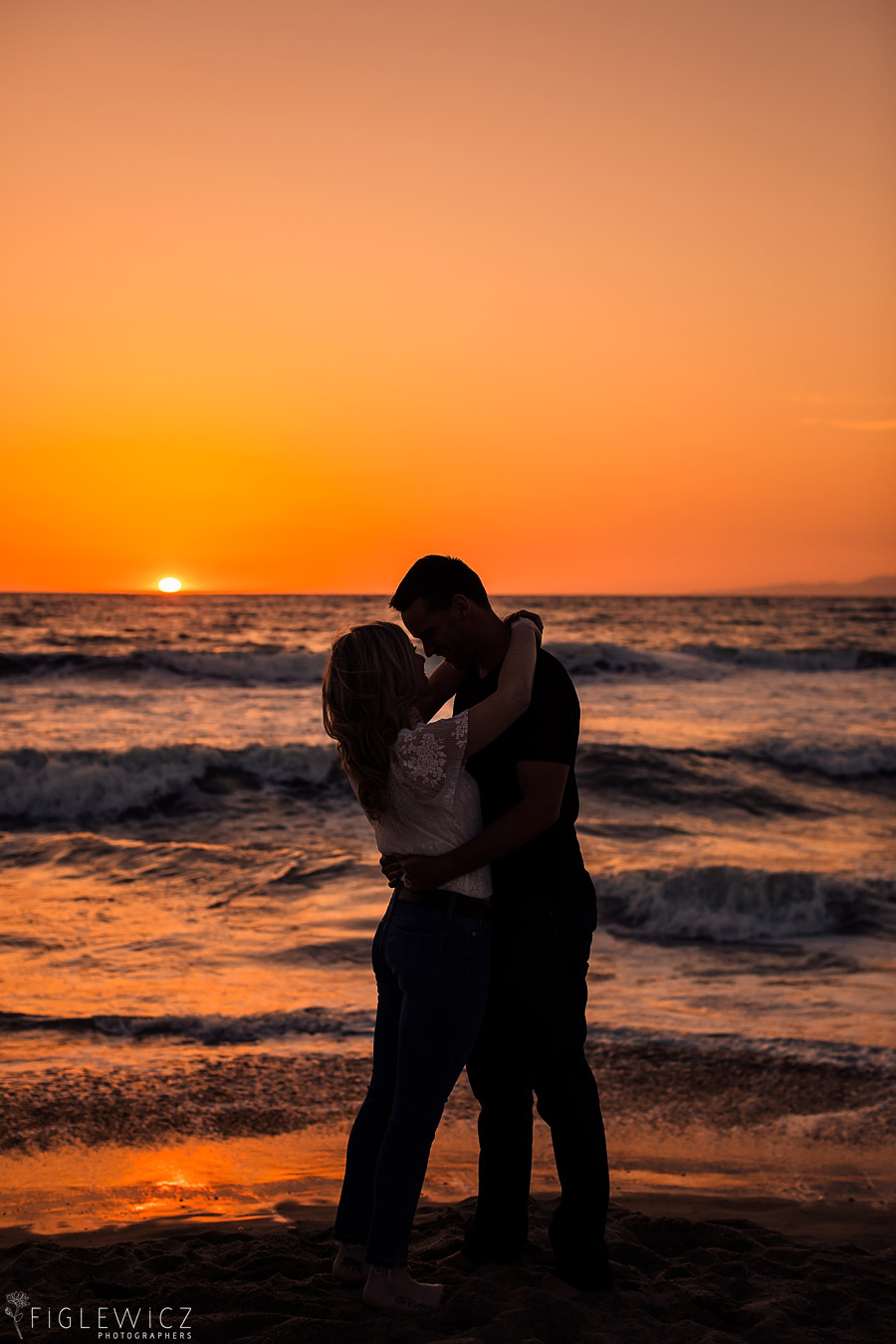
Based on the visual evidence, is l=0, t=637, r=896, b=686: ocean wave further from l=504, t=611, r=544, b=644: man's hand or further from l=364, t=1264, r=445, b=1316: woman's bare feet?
l=364, t=1264, r=445, b=1316: woman's bare feet

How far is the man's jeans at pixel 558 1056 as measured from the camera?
9.91 ft

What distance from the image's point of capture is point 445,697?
336 centimetres

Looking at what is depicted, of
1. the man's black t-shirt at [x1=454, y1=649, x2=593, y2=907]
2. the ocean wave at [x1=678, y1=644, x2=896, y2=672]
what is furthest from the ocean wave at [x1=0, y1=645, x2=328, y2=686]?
the man's black t-shirt at [x1=454, y1=649, x2=593, y2=907]

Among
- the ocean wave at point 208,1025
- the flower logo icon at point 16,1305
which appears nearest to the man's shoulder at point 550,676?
the flower logo icon at point 16,1305

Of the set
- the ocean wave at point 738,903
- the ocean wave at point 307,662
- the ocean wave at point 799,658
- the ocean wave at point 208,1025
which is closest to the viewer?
the ocean wave at point 208,1025

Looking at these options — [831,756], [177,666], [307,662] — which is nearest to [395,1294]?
[831,756]

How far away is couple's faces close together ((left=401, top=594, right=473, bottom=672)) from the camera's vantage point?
306 cm

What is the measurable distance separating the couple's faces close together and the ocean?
2.43 metres

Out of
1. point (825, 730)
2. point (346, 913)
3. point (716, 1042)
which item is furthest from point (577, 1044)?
point (825, 730)

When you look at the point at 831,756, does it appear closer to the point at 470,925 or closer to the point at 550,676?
the point at 550,676

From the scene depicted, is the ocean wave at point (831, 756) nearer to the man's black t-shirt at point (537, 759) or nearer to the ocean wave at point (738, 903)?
the ocean wave at point (738, 903)

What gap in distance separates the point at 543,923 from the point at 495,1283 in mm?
1112

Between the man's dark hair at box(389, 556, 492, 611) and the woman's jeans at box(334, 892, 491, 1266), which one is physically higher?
the man's dark hair at box(389, 556, 492, 611)

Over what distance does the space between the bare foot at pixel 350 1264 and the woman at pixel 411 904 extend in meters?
0.16
